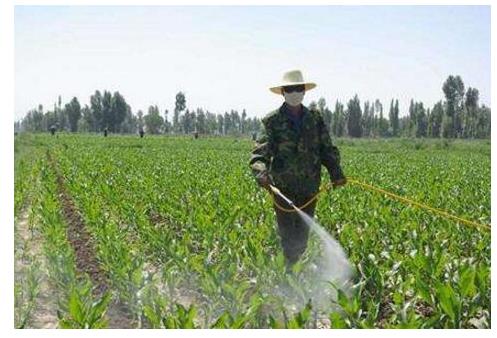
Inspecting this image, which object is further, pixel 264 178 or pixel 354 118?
pixel 354 118

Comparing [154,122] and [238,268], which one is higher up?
[154,122]

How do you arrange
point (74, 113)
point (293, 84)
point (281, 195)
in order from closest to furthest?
point (293, 84) < point (281, 195) < point (74, 113)

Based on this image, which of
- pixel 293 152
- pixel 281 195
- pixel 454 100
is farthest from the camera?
pixel 454 100

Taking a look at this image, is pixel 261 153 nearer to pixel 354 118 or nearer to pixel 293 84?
pixel 293 84

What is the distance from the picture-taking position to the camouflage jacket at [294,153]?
545cm

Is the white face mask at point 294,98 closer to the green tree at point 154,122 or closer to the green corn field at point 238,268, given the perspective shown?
the green corn field at point 238,268

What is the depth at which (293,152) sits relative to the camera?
5.50 metres

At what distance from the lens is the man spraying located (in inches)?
214

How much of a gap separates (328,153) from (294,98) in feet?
2.15

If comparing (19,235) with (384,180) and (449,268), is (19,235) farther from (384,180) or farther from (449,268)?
(384,180)

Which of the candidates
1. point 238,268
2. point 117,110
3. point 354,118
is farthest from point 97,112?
point 238,268

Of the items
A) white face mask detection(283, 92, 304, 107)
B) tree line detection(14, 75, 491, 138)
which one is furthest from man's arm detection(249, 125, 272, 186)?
tree line detection(14, 75, 491, 138)

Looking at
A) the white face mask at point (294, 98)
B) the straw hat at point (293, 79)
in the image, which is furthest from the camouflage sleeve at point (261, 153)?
the straw hat at point (293, 79)

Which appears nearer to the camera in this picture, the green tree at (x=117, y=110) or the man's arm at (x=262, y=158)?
the man's arm at (x=262, y=158)
